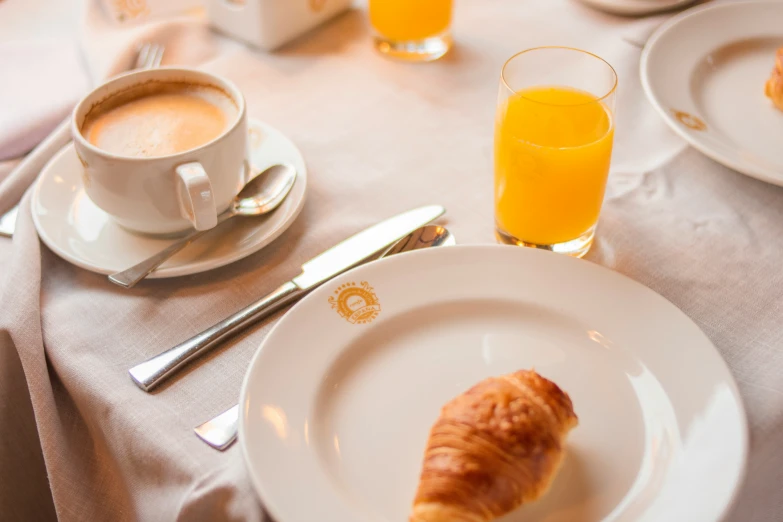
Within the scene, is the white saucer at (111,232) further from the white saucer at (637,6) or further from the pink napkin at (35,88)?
the white saucer at (637,6)

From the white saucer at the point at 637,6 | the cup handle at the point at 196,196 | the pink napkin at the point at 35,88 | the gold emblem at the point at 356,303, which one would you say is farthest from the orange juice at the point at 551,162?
the pink napkin at the point at 35,88

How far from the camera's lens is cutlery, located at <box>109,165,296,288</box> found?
80 cm

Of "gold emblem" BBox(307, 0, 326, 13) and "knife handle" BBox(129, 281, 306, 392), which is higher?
"gold emblem" BBox(307, 0, 326, 13)

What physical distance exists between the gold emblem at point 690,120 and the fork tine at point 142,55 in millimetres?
862

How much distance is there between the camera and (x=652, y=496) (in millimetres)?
584

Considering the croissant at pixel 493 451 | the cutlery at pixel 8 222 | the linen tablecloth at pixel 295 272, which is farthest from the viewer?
the cutlery at pixel 8 222

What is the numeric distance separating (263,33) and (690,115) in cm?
71

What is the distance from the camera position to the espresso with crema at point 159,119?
0.85m

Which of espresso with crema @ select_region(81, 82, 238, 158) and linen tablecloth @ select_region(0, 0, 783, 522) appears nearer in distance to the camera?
linen tablecloth @ select_region(0, 0, 783, 522)

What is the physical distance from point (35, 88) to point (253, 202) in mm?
669

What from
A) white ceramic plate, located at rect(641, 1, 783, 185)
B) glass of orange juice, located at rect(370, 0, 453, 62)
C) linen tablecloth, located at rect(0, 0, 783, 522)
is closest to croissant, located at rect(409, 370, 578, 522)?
linen tablecloth, located at rect(0, 0, 783, 522)

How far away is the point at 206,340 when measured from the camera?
29.0 inches

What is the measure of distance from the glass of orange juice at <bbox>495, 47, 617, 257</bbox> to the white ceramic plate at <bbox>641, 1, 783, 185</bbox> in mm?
197

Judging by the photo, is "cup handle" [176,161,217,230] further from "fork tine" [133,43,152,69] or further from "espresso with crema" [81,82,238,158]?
"fork tine" [133,43,152,69]
